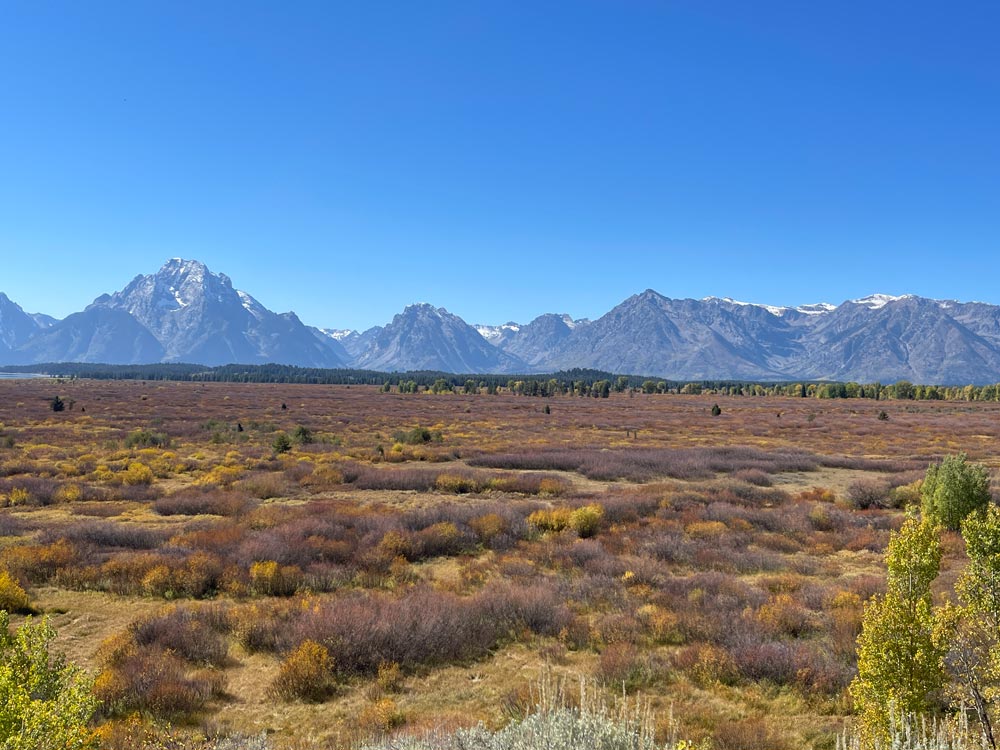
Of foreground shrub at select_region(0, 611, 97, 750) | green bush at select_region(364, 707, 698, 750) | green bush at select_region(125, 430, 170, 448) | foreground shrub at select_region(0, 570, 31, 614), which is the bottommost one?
green bush at select_region(125, 430, 170, 448)

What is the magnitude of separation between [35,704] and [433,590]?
7.86m

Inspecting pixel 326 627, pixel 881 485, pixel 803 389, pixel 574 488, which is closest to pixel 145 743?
pixel 326 627

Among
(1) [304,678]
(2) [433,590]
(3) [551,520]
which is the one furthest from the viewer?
(3) [551,520]

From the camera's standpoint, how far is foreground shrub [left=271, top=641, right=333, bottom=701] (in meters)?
7.30

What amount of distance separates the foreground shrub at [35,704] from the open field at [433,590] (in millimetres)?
2280

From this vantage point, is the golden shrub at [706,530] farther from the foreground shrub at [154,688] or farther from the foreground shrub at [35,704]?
the foreground shrub at [35,704]

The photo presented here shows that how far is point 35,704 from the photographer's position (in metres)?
3.45

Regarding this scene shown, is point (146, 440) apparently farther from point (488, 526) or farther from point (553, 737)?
point (553, 737)

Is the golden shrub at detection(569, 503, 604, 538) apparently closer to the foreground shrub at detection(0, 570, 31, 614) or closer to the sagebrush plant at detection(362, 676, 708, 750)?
the sagebrush plant at detection(362, 676, 708, 750)

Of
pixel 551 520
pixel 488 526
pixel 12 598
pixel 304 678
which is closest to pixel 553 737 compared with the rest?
pixel 304 678

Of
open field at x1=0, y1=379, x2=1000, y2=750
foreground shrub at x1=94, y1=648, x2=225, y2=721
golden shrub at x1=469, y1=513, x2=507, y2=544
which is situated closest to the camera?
foreground shrub at x1=94, y1=648, x2=225, y2=721

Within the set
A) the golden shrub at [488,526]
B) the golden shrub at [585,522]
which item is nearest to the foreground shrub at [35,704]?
the golden shrub at [488,526]

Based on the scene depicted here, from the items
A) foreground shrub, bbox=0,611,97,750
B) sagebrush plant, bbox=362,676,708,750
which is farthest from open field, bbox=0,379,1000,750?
foreground shrub, bbox=0,611,97,750

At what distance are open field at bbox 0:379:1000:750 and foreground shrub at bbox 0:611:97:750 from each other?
7.48 feet
